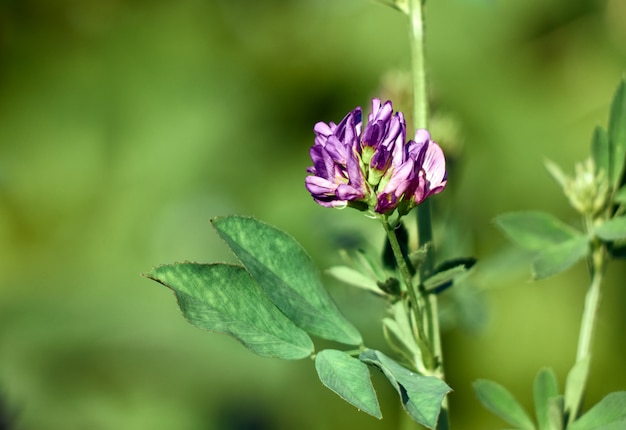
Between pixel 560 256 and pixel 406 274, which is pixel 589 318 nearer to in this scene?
pixel 560 256

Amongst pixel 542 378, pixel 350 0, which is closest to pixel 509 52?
pixel 350 0

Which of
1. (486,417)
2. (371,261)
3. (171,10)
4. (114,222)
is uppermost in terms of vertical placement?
(171,10)

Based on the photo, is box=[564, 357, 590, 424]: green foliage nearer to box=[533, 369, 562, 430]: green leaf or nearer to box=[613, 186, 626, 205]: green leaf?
box=[533, 369, 562, 430]: green leaf

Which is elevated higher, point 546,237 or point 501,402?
point 546,237

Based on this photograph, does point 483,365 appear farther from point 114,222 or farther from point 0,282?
point 0,282

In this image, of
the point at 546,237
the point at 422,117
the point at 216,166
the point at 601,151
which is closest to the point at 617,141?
the point at 601,151

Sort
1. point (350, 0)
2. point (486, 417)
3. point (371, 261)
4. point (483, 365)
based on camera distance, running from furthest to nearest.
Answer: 1. point (350, 0)
2. point (483, 365)
3. point (486, 417)
4. point (371, 261)
